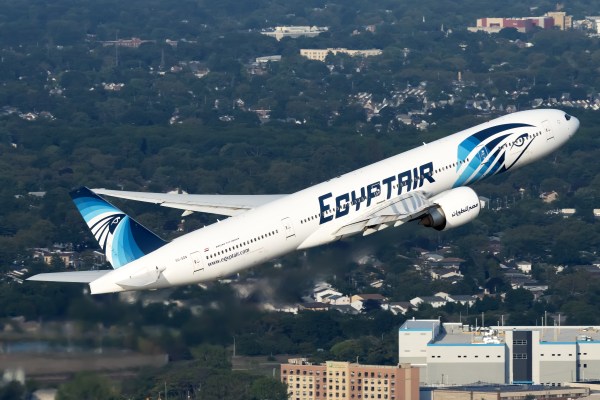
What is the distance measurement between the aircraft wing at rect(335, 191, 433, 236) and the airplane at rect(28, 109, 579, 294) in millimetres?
45

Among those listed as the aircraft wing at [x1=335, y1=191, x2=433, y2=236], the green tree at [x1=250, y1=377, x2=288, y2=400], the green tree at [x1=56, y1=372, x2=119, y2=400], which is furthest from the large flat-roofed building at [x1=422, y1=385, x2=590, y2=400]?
the aircraft wing at [x1=335, y1=191, x2=433, y2=236]

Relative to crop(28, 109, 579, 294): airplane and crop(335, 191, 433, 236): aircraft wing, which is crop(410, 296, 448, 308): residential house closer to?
crop(28, 109, 579, 294): airplane

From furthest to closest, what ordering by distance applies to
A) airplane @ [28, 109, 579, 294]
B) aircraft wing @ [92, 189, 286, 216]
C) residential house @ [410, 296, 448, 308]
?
1. residential house @ [410, 296, 448, 308]
2. aircraft wing @ [92, 189, 286, 216]
3. airplane @ [28, 109, 579, 294]

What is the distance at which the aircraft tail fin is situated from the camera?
93625 mm

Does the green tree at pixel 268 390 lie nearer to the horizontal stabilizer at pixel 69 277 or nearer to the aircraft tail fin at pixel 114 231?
the aircraft tail fin at pixel 114 231

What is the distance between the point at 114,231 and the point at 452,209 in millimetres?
16607

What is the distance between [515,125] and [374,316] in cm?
5952

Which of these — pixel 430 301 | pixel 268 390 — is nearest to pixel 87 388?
pixel 268 390

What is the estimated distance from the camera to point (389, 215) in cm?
9838

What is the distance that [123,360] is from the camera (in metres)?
99.8

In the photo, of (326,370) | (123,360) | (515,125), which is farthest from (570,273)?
(123,360)

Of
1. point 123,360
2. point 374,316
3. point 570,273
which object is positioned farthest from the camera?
point 570,273

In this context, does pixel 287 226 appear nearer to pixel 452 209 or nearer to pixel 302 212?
pixel 302 212

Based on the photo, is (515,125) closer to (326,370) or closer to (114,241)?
(114,241)
